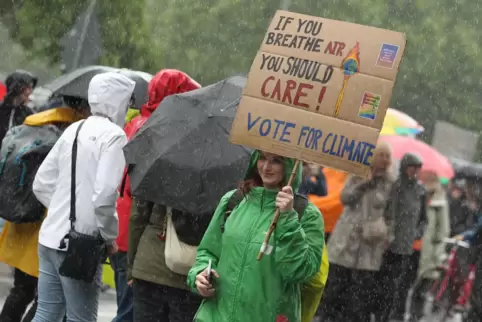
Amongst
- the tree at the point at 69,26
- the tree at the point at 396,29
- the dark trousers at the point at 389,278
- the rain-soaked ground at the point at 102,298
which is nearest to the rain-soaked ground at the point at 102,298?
the rain-soaked ground at the point at 102,298

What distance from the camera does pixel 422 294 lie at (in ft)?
44.0

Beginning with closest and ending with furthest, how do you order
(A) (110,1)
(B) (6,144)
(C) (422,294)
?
(B) (6,144)
(C) (422,294)
(A) (110,1)

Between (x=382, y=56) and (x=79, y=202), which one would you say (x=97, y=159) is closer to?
(x=79, y=202)

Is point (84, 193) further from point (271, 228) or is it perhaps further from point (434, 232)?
point (434, 232)

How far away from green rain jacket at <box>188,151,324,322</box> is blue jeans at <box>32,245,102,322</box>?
1.62m

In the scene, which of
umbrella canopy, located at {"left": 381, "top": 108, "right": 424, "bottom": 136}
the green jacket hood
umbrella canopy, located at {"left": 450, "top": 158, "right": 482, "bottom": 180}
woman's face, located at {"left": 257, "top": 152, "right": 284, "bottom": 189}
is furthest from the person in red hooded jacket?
umbrella canopy, located at {"left": 450, "top": 158, "right": 482, "bottom": 180}

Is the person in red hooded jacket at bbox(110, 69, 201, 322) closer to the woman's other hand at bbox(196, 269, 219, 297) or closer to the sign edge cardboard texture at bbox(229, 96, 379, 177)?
the sign edge cardboard texture at bbox(229, 96, 379, 177)

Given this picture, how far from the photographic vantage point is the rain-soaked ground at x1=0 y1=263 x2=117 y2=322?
427 inches

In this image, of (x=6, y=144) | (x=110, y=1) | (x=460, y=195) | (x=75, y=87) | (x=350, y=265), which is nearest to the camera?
(x=6, y=144)

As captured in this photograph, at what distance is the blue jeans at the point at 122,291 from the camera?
7.77 metres

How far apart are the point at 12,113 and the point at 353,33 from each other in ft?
22.8

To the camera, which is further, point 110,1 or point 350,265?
point 110,1

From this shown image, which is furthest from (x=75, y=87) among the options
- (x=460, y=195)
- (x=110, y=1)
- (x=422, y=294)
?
(x=110, y=1)

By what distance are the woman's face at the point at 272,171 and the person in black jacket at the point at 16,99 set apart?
6.21 meters
